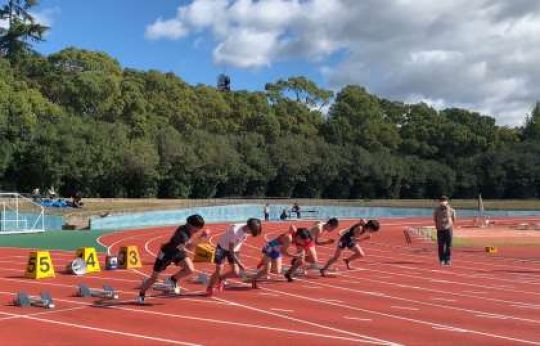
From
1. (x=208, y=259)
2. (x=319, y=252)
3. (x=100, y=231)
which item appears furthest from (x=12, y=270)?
(x=100, y=231)

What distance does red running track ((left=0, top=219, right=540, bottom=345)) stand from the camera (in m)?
9.32

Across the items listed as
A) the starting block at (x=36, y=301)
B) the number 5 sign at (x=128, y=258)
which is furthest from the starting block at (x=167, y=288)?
the number 5 sign at (x=128, y=258)

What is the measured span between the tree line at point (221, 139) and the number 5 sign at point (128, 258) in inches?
1256

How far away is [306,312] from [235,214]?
40.4m

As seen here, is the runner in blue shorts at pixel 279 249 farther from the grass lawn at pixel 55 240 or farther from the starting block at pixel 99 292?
the grass lawn at pixel 55 240

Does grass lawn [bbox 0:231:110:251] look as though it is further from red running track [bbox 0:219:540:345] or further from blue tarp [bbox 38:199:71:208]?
blue tarp [bbox 38:199:71:208]

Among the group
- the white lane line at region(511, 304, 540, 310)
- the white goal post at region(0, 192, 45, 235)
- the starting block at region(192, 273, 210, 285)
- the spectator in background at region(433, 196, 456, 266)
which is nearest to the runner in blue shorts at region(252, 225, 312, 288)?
the starting block at region(192, 273, 210, 285)

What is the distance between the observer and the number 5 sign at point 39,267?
15295mm

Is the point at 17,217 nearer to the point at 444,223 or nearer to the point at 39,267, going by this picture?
A: the point at 39,267

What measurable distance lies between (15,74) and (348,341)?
5371 centimetres

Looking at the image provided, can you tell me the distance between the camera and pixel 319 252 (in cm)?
2369

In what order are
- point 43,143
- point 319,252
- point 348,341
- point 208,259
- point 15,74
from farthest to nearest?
point 15,74
point 43,143
point 319,252
point 208,259
point 348,341

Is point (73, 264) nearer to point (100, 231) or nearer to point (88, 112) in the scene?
point (100, 231)

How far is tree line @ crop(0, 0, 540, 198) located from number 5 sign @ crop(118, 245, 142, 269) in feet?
105
